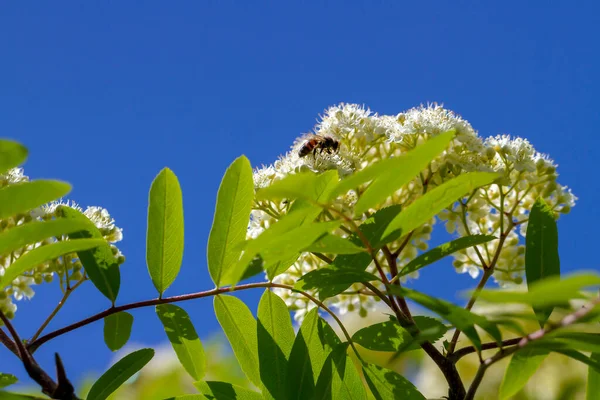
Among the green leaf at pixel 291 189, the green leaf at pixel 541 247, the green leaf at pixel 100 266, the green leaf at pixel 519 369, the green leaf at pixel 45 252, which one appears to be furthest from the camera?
the green leaf at pixel 100 266

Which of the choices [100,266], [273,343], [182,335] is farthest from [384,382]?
[100,266]

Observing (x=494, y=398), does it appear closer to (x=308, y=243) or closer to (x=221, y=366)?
(x=221, y=366)

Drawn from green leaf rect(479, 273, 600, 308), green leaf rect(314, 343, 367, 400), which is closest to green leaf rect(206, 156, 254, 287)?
green leaf rect(314, 343, 367, 400)

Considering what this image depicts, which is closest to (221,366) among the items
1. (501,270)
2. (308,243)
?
(501,270)

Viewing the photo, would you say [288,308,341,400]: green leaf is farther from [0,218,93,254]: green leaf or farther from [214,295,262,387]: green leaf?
[0,218,93,254]: green leaf

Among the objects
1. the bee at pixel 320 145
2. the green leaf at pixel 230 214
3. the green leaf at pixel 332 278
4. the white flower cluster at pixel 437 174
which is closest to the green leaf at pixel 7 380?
the green leaf at pixel 230 214

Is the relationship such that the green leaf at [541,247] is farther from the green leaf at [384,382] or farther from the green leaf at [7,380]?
the green leaf at [7,380]

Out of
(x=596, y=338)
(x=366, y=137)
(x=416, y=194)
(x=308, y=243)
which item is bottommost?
(x=596, y=338)
